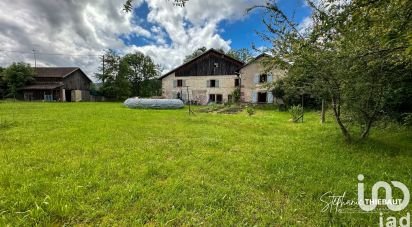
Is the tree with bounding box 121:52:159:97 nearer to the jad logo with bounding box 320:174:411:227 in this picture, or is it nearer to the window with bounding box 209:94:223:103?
the window with bounding box 209:94:223:103

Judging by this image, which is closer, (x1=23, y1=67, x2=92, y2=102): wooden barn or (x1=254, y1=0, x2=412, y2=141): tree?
(x1=254, y1=0, x2=412, y2=141): tree

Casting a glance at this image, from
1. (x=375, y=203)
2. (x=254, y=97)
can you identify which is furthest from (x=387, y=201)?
(x=254, y=97)

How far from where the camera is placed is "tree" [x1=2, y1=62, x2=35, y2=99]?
30234mm

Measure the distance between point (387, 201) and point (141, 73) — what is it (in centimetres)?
3987

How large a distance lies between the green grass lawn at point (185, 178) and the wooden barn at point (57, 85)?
2992 cm

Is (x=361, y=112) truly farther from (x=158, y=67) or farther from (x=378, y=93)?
(x=158, y=67)

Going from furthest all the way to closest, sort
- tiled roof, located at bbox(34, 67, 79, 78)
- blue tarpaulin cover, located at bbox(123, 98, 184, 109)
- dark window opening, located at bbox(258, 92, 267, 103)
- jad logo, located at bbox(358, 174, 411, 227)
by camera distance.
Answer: tiled roof, located at bbox(34, 67, 79, 78) < dark window opening, located at bbox(258, 92, 267, 103) < blue tarpaulin cover, located at bbox(123, 98, 184, 109) < jad logo, located at bbox(358, 174, 411, 227)

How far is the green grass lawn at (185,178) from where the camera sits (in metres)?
2.52

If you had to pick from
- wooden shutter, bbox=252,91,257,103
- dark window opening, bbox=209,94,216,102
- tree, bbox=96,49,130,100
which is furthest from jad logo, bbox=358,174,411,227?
tree, bbox=96,49,130,100

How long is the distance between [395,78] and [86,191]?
6.80 m

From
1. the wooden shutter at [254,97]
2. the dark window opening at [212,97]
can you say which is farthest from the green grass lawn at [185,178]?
the dark window opening at [212,97]

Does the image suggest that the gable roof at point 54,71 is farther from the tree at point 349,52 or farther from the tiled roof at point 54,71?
the tree at point 349,52

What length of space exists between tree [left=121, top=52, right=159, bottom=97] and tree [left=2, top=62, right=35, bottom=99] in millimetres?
14543

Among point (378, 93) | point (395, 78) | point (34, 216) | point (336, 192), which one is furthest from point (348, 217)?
point (395, 78)
